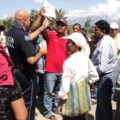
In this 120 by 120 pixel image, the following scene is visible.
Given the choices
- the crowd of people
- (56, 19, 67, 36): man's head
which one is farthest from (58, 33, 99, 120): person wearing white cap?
(56, 19, 67, 36): man's head

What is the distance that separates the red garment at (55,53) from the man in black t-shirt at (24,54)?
2.01 metres

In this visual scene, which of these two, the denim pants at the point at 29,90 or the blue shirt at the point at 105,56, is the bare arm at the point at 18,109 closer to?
the denim pants at the point at 29,90

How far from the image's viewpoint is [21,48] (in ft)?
14.6

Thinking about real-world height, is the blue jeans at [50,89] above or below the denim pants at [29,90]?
below

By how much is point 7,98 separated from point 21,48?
84.0 inches

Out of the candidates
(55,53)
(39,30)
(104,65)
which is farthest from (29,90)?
(55,53)

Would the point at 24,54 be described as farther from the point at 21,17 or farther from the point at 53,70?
the point at 53,70

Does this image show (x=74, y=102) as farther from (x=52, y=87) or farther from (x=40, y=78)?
(x=40, y=78)

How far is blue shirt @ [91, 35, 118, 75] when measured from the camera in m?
5.44

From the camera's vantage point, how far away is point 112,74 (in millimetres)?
5668

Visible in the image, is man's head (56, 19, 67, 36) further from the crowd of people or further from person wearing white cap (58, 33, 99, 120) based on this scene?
person wearing white cap (58, 33, 99, 120)

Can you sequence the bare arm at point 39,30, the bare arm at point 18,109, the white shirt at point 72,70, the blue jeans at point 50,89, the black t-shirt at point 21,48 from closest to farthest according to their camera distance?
the bare arm at point 18,109
the white shirt at point 72,70
the black t-shirt at point 21,48
the bare arm at point 39,30
the blue jeans at point 50,89

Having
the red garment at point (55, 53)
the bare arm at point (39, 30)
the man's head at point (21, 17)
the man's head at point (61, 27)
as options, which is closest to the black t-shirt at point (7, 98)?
the man's head at point (21, 17)

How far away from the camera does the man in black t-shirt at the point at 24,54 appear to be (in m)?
4.43
